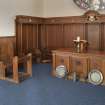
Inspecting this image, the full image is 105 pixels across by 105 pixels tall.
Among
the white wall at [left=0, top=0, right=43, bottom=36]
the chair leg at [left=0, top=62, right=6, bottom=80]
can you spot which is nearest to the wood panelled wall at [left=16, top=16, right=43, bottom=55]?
the white wall at [left=0, top=0, right=43, bottom=36]

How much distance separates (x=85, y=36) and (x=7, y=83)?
3.38m

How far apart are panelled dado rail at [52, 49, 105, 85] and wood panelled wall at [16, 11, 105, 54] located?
190cm

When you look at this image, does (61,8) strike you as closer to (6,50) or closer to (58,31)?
(58,31)

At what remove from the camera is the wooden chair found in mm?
4609

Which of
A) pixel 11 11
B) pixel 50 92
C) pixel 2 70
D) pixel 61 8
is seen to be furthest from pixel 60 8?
pixel 50 92

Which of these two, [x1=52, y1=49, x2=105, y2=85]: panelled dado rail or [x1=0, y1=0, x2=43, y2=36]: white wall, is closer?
[x1=52, y1=49, x2=105, y2=85]: panelled dado rail

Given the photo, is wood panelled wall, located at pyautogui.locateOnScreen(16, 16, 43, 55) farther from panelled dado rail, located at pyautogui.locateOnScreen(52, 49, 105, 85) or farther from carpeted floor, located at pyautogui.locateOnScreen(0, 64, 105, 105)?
carpeted floor, located at pyautogui.locateOnScreen(0, 64, 105, 105)

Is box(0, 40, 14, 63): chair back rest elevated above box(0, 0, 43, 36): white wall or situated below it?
below

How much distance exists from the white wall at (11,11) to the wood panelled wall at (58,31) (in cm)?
21

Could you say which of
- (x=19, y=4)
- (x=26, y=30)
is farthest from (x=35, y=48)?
(x=19, y=4)

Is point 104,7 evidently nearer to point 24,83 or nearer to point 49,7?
point 49,7

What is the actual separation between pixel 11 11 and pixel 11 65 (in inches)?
81.0

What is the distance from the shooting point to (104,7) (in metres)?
6.48

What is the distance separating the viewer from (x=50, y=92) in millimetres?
3967
